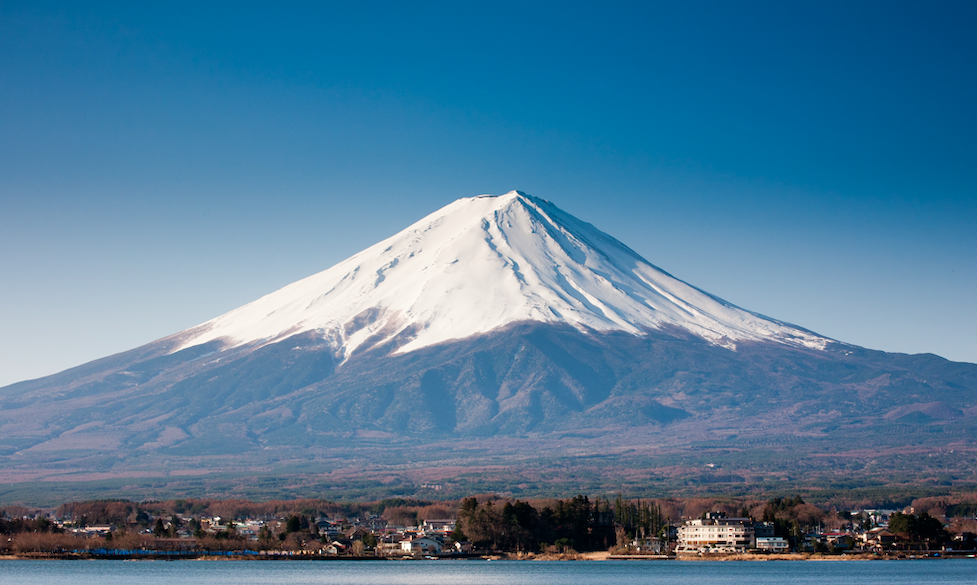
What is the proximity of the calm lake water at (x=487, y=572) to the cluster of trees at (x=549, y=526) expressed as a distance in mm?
2976

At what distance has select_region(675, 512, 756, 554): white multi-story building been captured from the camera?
81688 mm

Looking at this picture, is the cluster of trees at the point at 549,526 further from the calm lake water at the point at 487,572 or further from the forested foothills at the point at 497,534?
the calm lake water at the point at 487,572

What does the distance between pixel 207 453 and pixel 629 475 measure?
71.6 m

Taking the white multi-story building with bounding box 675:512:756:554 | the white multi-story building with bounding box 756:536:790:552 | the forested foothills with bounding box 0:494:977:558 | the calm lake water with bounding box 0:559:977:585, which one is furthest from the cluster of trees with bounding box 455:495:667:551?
the white multi-story building with bounding box 756:536:790:552

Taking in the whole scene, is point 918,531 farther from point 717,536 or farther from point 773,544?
point 717,536

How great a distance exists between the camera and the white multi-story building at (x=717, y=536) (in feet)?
268

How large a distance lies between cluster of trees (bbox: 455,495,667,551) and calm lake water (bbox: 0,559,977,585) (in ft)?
9.76

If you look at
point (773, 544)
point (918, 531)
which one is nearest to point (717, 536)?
point (773, 544)

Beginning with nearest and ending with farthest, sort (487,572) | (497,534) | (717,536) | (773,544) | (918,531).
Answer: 1. (487,572)
2. (497,534)
3. (918,531)
4. (773,544)
5. (717,536)

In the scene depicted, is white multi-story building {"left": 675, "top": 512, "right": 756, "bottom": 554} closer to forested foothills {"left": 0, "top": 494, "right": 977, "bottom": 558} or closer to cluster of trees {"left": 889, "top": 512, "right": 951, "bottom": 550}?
forested foothills {"left": 0, "top": 494, "right": 977, "bottom": 558}

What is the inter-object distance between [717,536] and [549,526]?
38.2ft

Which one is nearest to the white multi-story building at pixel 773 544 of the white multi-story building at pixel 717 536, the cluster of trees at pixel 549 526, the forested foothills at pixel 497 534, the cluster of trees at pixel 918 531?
the forested foothills at pixel 497 534

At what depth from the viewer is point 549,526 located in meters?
79.1

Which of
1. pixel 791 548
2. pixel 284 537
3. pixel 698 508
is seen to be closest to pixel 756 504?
pixel 698 508
